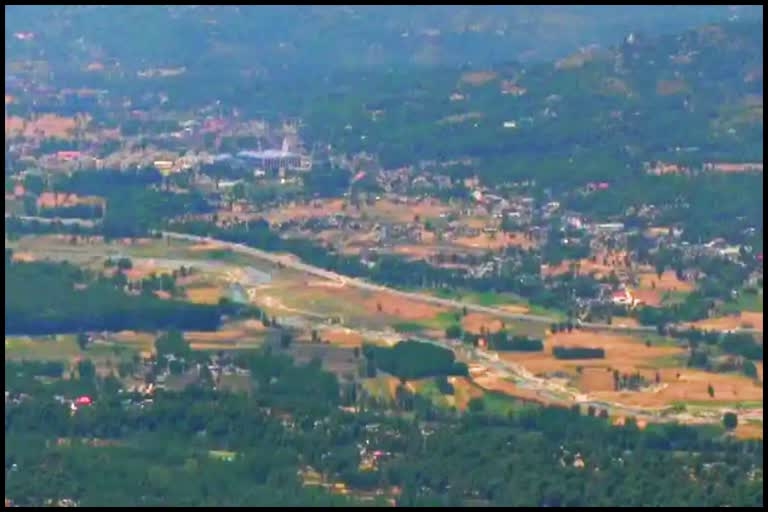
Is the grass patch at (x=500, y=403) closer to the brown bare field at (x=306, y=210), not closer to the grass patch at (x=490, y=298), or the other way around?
the grass patch at (x=490, y=298)

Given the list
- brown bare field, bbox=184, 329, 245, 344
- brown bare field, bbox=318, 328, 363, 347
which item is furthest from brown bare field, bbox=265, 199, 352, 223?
brown bare field, bbox=184, 329, 245, 344

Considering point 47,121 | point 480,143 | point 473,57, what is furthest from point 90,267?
point 473,57

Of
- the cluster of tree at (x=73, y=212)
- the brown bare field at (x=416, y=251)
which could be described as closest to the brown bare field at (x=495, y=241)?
the brown bare field at (x=416, y=251)

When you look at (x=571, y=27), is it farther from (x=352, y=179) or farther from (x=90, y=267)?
(x=90, y=267)

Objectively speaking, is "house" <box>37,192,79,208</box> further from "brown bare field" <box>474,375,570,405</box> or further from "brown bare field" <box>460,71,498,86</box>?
"brown bare field" <box>474,375,570,405</box>

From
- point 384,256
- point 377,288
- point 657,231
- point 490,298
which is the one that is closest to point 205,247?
point 384,256

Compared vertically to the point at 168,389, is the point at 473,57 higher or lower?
higher
